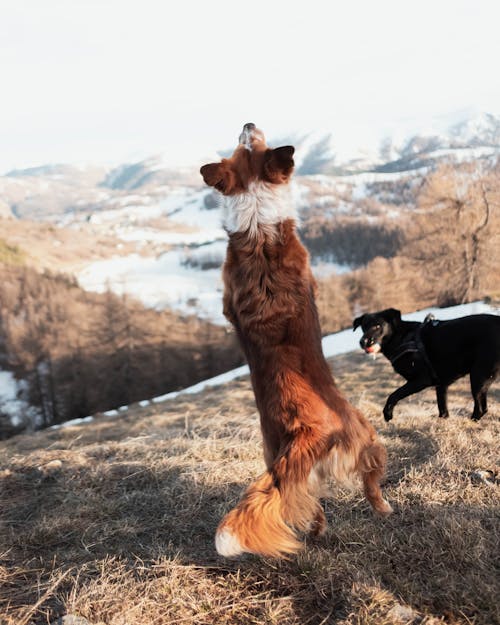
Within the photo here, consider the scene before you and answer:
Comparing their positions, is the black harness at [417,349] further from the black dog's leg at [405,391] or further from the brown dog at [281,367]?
the brown dog at [281,367]

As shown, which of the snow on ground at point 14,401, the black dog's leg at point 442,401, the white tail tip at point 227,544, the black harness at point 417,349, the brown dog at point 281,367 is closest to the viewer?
the white tail tip at point 227,544

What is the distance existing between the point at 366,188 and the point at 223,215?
15934 cm

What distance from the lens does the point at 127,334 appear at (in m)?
42.4

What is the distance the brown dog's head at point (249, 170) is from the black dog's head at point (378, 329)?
→ 2988mm

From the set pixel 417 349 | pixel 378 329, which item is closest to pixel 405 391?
pixel 417 349

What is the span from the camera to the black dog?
16.2ft

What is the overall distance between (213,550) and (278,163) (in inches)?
97.7

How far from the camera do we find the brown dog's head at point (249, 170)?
2822mm

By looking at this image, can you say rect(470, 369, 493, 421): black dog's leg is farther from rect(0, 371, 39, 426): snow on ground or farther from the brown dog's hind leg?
rect(0, 371, 39, 426): snow on ground

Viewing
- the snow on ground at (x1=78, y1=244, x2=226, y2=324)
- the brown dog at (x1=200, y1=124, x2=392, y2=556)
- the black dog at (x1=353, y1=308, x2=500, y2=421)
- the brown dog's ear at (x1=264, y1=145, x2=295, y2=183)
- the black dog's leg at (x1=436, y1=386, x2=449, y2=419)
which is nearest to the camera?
the brown dog at (x1=200, y1=124, x2=392, y2=556)

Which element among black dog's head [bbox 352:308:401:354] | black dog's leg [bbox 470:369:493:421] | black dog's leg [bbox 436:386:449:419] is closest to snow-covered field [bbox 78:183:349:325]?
black dog's head [bbox 352:308:401:354]

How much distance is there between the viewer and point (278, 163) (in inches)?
111

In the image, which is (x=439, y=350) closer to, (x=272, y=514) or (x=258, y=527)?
(x=272, y=514)

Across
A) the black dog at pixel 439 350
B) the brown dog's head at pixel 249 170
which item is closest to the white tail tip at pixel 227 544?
the brown dog's head at pixel 249 170
